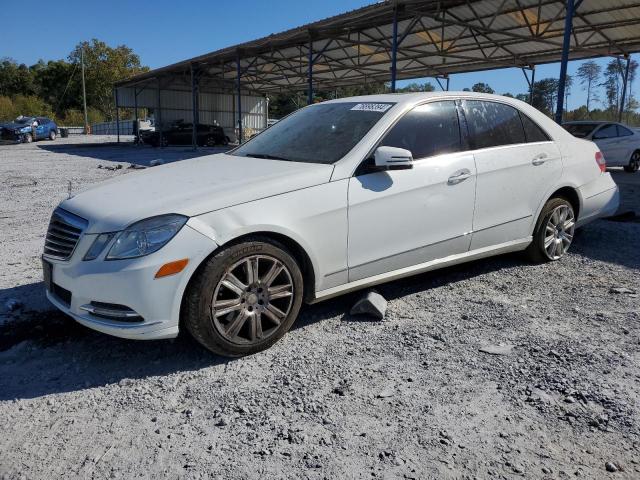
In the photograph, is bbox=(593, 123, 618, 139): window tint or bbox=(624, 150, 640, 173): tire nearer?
bbox=(593, 123, 618, 139): window tint

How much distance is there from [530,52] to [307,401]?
20321mm

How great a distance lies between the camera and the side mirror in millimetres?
3617

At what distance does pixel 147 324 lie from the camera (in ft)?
9.82

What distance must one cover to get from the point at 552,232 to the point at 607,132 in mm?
11385

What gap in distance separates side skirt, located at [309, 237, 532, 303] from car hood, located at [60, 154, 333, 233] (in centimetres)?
77

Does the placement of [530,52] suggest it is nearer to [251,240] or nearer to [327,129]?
[327,129]

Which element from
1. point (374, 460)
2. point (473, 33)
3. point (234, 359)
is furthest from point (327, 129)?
point (473, 33)

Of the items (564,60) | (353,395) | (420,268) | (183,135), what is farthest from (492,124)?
(183,135)

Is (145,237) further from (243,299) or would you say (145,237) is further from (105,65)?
(105,65)

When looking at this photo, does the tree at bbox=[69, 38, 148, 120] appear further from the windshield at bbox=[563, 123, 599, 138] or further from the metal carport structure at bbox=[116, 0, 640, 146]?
the windshield at bbox=[563, 123, 599, 138]

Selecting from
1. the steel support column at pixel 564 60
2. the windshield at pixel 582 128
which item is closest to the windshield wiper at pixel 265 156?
the steel support column at pixel 564 60

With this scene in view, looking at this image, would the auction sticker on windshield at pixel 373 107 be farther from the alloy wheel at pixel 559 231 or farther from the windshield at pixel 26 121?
the windshield at pixel 26 121

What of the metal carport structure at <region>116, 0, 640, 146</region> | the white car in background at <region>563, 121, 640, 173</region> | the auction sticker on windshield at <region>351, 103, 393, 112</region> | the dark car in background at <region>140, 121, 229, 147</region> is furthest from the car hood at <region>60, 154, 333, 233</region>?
the dark car in background at <region>140, 121, 229, 147</region>

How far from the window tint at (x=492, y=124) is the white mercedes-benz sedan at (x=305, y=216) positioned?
14 mm
